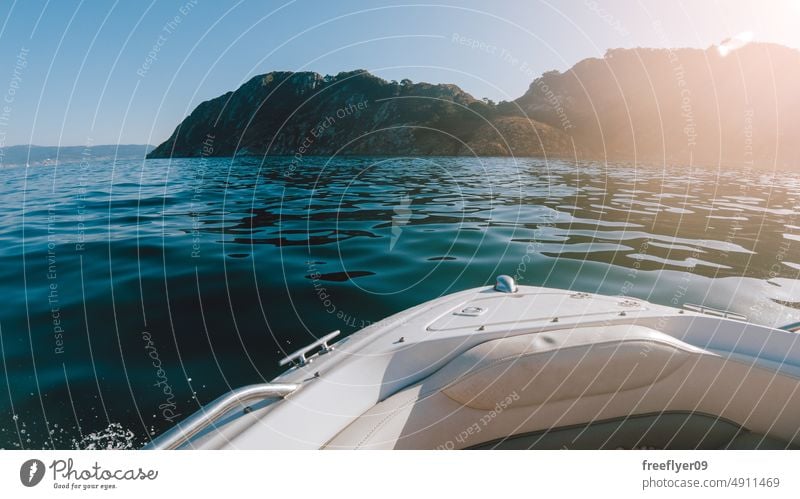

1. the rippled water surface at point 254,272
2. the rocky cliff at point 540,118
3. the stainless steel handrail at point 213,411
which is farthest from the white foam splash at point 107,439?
the rocky cliff at point 540,118

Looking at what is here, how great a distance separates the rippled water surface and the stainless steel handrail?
1.50m

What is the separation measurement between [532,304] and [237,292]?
3.62m

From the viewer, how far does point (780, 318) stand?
4.73 meters

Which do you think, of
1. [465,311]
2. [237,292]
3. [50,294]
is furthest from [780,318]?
[50,294]

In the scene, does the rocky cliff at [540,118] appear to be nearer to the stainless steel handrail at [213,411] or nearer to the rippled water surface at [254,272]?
the rippled water surface at [254,272]

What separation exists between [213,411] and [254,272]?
14.2 feet

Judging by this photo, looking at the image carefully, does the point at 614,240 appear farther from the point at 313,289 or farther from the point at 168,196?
the point at 168,196

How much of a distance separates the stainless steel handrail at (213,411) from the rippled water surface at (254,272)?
1500 millimetres

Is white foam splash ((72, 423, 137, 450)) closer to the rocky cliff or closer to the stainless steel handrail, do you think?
the stainless steel handrail

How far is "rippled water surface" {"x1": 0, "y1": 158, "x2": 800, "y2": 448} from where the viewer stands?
128 inches
